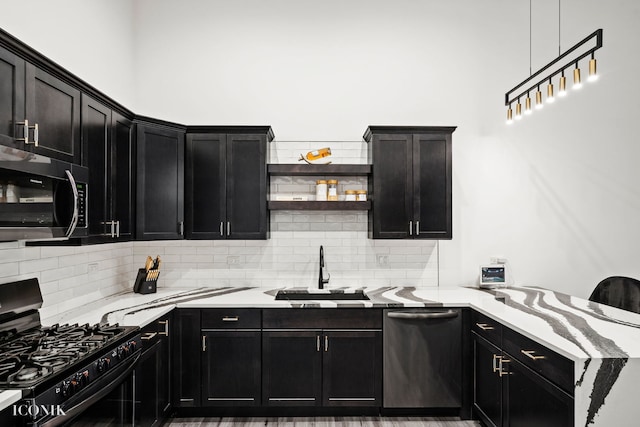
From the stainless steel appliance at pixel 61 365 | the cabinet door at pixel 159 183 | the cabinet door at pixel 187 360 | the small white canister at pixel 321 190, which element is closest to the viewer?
the stainless steel appliance at pixel 61 365

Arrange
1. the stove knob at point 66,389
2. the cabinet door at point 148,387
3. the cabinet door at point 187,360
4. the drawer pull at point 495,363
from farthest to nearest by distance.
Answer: the cabinet door at point 187,360 < the drawer pull at point 495,363 < the cabinet door at point 148,387 < the stove knob at point 66,389

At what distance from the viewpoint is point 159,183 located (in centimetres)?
343

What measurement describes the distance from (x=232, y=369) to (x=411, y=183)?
84.2 inches

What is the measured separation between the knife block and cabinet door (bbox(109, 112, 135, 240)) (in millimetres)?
487

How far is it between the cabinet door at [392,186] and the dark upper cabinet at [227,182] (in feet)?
3.21

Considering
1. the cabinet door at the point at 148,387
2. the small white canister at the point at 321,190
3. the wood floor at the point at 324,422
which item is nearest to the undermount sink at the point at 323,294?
the small white canister at the point at 321,190

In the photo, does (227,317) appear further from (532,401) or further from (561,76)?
(561,76)

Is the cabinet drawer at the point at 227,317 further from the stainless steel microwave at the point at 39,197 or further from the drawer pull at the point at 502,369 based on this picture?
the drawer pull at the point at 502,369

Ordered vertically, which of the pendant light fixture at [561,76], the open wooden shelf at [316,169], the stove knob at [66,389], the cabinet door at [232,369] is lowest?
the cabinet door at [232,369]

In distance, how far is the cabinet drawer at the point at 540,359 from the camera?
200 cm

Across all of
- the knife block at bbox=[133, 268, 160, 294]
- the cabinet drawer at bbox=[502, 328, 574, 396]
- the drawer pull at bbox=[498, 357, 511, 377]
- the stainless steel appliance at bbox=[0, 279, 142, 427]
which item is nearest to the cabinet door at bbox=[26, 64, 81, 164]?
the stainless steel appliance at bbox=[0, 279, 142, 427]

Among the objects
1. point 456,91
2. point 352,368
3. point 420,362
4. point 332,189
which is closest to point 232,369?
point 352,368

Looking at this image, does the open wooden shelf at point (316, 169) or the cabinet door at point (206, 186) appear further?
the open wooden shelf at point (316, 169)

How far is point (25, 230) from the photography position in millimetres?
1869
